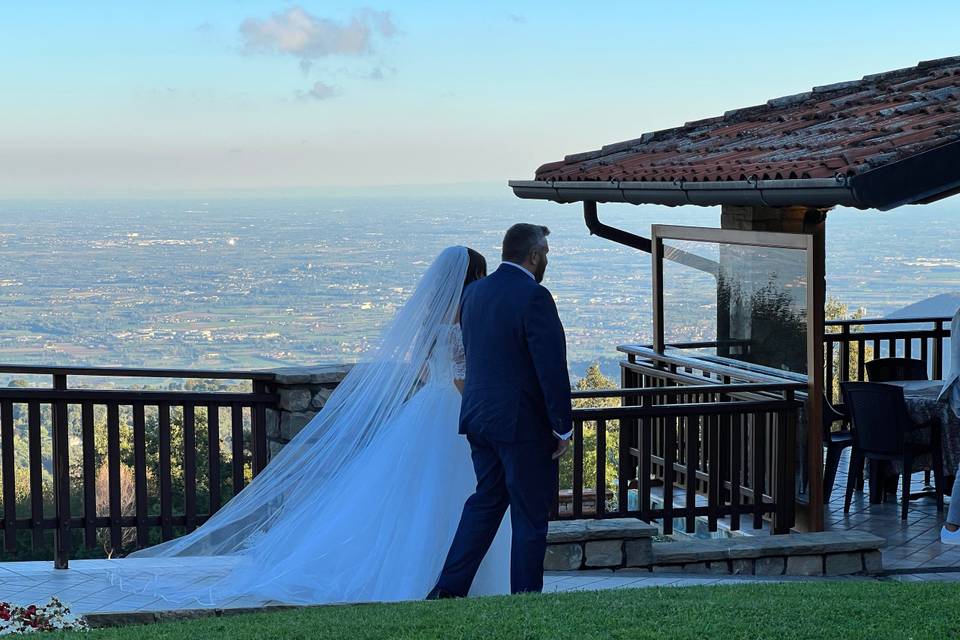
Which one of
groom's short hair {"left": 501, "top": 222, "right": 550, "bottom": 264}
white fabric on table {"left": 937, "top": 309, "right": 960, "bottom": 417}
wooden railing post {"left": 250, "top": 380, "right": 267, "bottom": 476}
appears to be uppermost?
groom's short hair {"left": 501, "top": 222, "right": 550, "bottom": 264}

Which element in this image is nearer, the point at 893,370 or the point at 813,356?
the point at 813,356

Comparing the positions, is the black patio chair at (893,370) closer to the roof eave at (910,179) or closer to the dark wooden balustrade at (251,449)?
the dark wooden balustrade at (251,449)

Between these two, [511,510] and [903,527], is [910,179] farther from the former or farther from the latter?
[511,510]

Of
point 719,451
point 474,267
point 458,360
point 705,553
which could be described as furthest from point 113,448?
point 719,451

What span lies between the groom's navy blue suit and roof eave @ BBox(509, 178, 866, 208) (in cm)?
250

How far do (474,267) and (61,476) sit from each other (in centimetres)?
305

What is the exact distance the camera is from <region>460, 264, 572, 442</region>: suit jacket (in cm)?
568

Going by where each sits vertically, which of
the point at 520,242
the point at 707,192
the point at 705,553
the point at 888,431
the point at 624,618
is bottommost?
the point at 705,553

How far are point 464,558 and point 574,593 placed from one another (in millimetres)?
617

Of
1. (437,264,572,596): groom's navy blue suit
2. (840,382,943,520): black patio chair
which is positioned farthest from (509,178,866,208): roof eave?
(437,264,572,596): groom's navy blue suit

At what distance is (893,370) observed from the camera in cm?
1082

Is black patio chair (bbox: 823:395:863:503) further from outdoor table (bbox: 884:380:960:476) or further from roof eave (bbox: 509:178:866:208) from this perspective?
roof eave (bbox: 509:178:866:208)

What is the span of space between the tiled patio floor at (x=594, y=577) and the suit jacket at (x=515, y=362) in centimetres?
123

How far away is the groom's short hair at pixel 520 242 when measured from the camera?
589 cm
